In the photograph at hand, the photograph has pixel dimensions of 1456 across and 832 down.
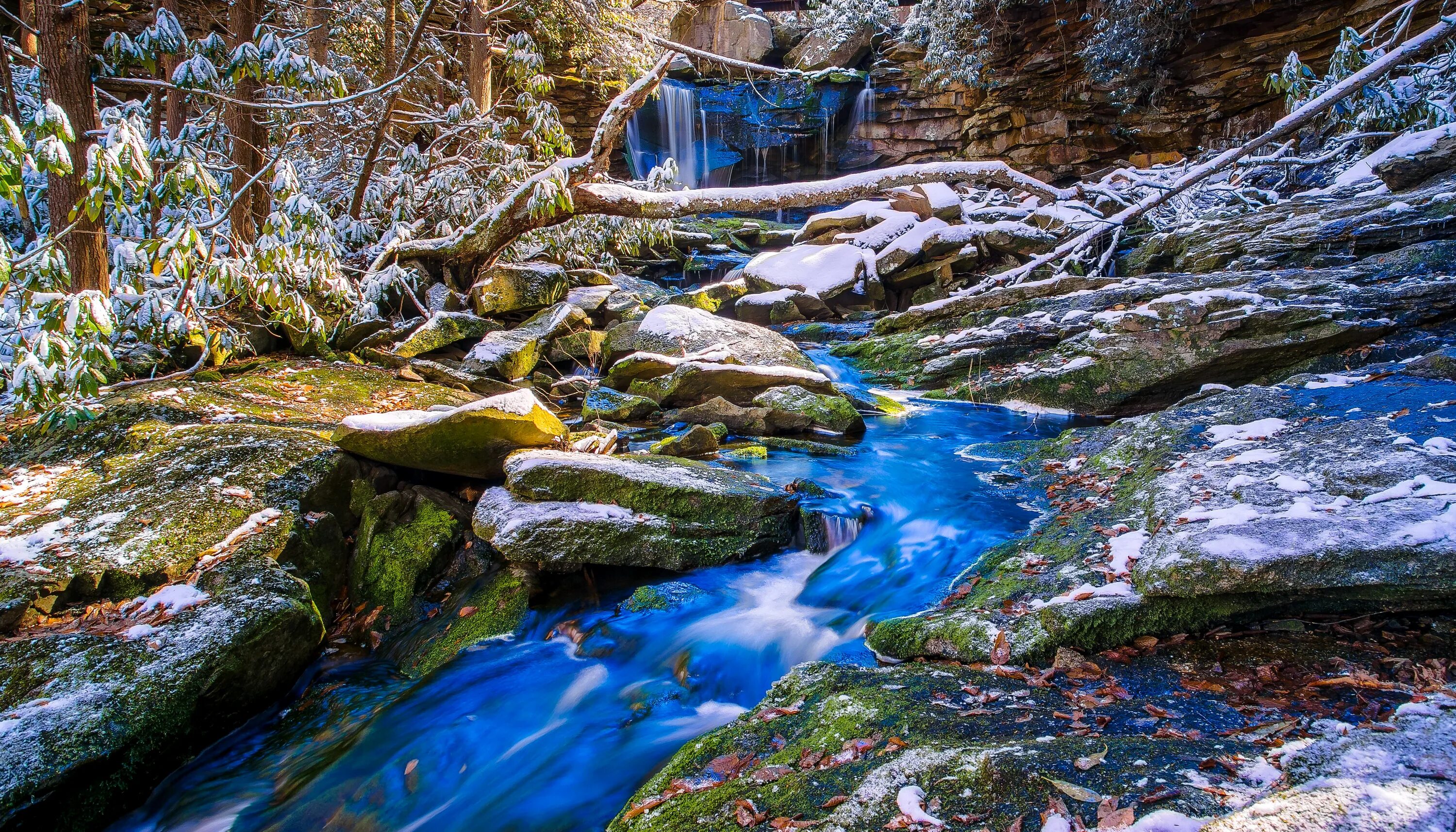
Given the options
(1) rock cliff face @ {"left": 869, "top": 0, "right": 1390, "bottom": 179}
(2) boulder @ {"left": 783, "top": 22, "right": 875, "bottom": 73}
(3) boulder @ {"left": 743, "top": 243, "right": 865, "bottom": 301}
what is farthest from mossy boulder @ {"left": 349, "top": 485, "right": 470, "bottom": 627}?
(2) boulder @ {"left": 783, "top": 22, "right": 875, "bottom": 73}

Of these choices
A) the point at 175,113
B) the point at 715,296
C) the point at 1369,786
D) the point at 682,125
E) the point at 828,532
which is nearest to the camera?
the point at 1369,786

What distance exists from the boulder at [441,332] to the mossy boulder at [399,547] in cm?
354

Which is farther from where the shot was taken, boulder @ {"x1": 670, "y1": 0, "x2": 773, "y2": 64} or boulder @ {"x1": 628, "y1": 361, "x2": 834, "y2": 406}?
boulder @ {"x1": 670, "y1": 0, "x2": 773, "y2": 64}

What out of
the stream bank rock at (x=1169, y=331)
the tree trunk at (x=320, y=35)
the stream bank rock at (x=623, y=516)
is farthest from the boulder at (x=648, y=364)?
the tree trunk at (x=320, y=35)

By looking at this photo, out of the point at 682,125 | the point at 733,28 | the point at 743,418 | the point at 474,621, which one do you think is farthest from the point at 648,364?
the point at 733,28

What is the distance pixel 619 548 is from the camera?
4336mm

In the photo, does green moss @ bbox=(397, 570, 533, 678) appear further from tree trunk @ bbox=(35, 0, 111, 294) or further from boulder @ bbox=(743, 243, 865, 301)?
boulder @ bbox=(743, 243, 865, 301)

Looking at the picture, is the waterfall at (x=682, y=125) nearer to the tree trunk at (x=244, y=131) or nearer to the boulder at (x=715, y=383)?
the tree trunk at (x=244, y=131)

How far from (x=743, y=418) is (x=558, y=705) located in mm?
3996

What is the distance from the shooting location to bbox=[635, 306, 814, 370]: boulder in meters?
8.55

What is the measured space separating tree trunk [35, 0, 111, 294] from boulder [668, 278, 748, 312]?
7625mm

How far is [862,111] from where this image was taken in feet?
74.9

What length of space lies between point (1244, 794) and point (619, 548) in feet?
10.7

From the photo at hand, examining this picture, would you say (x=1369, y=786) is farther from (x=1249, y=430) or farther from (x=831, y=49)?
(x=831, y=49)
